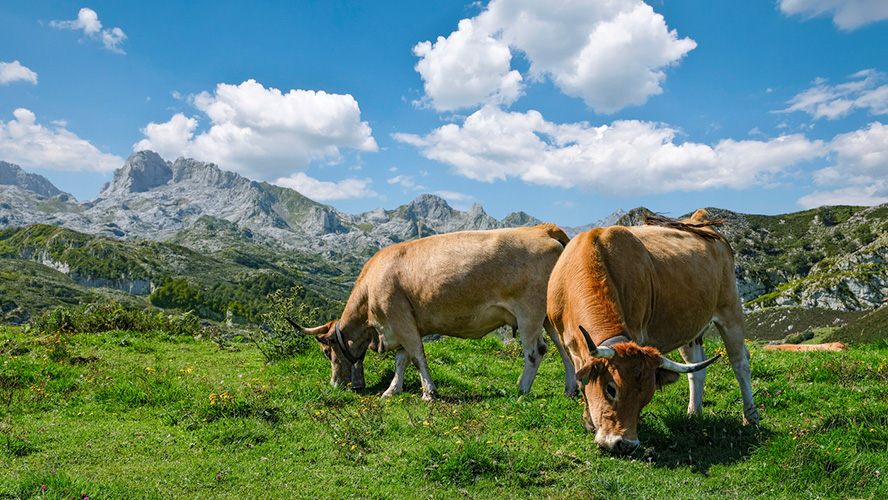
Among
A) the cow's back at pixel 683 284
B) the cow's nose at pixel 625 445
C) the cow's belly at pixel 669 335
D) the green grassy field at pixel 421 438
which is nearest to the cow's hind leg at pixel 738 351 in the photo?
the cow's back at pixel 683 284

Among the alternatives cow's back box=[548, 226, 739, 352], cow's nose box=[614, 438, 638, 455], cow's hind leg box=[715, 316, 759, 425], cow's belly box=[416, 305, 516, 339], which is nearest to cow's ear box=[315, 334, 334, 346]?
cow's belly box=[416, 305, 516, 339]

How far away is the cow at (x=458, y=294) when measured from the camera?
935 centimetres

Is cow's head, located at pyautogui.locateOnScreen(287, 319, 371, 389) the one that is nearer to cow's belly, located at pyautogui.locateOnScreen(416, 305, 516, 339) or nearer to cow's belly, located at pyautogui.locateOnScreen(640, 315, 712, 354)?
cow's belly, located at pyautogui.locateOnScreen(416, 305, 516, 339)

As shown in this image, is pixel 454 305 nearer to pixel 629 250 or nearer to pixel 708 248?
pixel 629 250

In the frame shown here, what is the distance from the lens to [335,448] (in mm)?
6984

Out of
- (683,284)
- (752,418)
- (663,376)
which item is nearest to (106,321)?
(663,376)

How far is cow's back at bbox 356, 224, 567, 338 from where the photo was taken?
9.38 metres

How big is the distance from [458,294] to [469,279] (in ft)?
1.31

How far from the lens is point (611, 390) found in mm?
5633

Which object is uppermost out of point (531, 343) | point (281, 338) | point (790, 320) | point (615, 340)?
point (615, 340)

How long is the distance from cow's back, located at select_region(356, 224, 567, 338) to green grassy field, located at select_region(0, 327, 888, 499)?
5.47ft

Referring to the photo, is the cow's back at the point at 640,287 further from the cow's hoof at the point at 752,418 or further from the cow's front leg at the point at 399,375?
the cow's front leg at the point at 399,375

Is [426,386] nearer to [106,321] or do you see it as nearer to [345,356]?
[345,356]

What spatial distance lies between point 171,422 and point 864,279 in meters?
121
